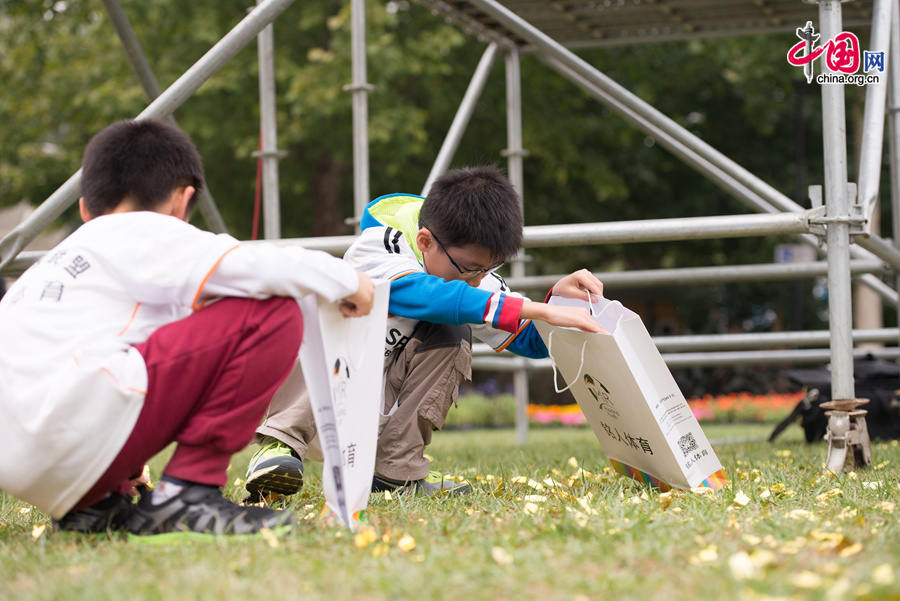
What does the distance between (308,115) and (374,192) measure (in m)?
1.64

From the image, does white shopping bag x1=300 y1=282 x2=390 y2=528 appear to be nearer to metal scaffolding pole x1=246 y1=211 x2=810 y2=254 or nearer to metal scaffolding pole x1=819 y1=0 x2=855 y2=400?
metal scaffolding pole x1=246 y1=211 x2=810 y2=254

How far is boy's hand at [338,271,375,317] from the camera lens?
7.06ft

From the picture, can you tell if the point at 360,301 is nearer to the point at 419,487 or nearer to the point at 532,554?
the point at 532,554

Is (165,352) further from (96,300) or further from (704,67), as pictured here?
(704,67)

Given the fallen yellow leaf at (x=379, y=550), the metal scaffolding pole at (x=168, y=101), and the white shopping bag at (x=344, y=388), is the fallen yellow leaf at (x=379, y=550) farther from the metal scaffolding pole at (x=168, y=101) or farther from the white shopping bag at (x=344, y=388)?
the metal scaffolding pole at (x=168, y=101)

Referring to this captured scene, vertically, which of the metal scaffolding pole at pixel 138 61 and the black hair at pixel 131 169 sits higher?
the metal scaffolding pole at pixel 138 61

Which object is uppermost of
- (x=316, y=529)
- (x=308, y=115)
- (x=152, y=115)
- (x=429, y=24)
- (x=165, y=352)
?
(x=429, y=24)

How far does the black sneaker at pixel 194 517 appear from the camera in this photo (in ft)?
6.70

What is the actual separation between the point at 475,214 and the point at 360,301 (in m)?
0.67

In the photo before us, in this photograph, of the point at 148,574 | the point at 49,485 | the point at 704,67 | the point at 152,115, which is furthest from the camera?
the point at 704,67

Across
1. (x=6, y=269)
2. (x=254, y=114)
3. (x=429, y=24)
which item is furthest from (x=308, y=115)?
(x=6, y=269)

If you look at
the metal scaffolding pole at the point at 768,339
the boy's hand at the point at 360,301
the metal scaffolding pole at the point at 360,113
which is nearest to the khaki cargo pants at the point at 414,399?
the boy's hand at the point at 360,301

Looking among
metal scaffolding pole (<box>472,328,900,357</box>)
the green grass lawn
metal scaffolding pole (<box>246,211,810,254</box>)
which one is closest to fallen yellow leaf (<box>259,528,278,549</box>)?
the green grass lawn

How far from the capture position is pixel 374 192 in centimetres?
1223
